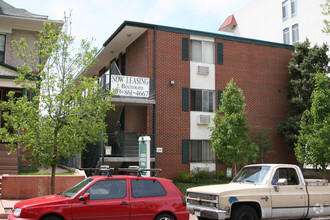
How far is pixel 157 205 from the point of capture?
8.57m

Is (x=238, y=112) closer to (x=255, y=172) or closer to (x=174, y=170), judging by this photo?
(x=174, y=170)

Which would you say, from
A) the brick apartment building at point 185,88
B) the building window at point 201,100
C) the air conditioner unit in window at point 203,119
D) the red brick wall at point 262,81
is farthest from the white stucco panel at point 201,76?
the air conditioner unit in window at point 203,119

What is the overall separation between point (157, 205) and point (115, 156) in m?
11.2

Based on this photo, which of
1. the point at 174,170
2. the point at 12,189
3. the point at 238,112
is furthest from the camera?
the point at 174,170

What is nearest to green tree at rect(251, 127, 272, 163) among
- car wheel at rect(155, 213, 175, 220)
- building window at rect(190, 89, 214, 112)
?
building window at rect(190, 89, 214, 112)

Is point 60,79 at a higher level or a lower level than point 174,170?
higher

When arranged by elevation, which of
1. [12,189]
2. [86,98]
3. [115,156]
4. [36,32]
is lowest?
[12,189]

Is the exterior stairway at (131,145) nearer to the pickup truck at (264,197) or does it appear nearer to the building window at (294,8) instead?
the pickup truck at (264,197)

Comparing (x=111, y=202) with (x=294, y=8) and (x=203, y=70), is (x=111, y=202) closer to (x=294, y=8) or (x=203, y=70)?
(x=203, y=70)

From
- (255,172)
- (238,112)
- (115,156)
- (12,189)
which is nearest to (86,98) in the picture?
(12,189)

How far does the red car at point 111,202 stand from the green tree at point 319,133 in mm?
9518

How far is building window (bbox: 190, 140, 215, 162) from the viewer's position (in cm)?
2173

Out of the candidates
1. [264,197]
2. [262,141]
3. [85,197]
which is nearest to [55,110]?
[85,197]

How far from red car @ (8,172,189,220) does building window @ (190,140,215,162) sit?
12.7 metres
